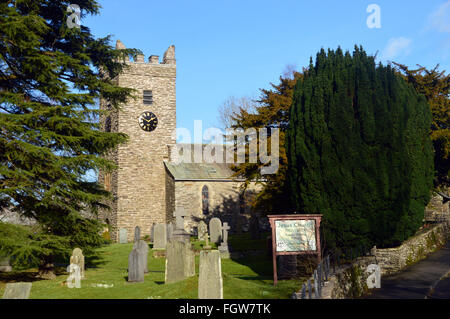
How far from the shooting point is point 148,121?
110ft

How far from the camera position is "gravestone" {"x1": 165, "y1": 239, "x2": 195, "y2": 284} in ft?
40.1

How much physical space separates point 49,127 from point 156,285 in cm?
610

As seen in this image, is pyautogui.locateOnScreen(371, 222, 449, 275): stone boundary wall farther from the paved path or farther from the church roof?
the church roof

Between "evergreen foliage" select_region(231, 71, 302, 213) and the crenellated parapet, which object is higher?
the crenellated parapet

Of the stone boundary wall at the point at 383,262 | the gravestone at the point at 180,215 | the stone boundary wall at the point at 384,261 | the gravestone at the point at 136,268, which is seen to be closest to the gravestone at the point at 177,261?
the gravestone at the point at 136,268

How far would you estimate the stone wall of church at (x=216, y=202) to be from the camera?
105 ft

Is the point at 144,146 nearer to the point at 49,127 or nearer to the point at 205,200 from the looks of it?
the point at 205,200

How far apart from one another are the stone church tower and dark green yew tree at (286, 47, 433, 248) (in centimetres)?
1960

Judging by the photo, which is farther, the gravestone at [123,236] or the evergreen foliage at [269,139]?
the gravestone at [123,236]

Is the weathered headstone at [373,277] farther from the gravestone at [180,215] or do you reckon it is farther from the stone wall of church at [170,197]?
the stone wall of church at [170,197]

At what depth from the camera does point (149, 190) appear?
32906 millimetres

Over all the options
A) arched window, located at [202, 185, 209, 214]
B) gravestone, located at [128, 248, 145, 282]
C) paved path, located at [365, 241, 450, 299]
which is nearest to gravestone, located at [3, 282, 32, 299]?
gravestone, located at [128, 248, 145, 282]
